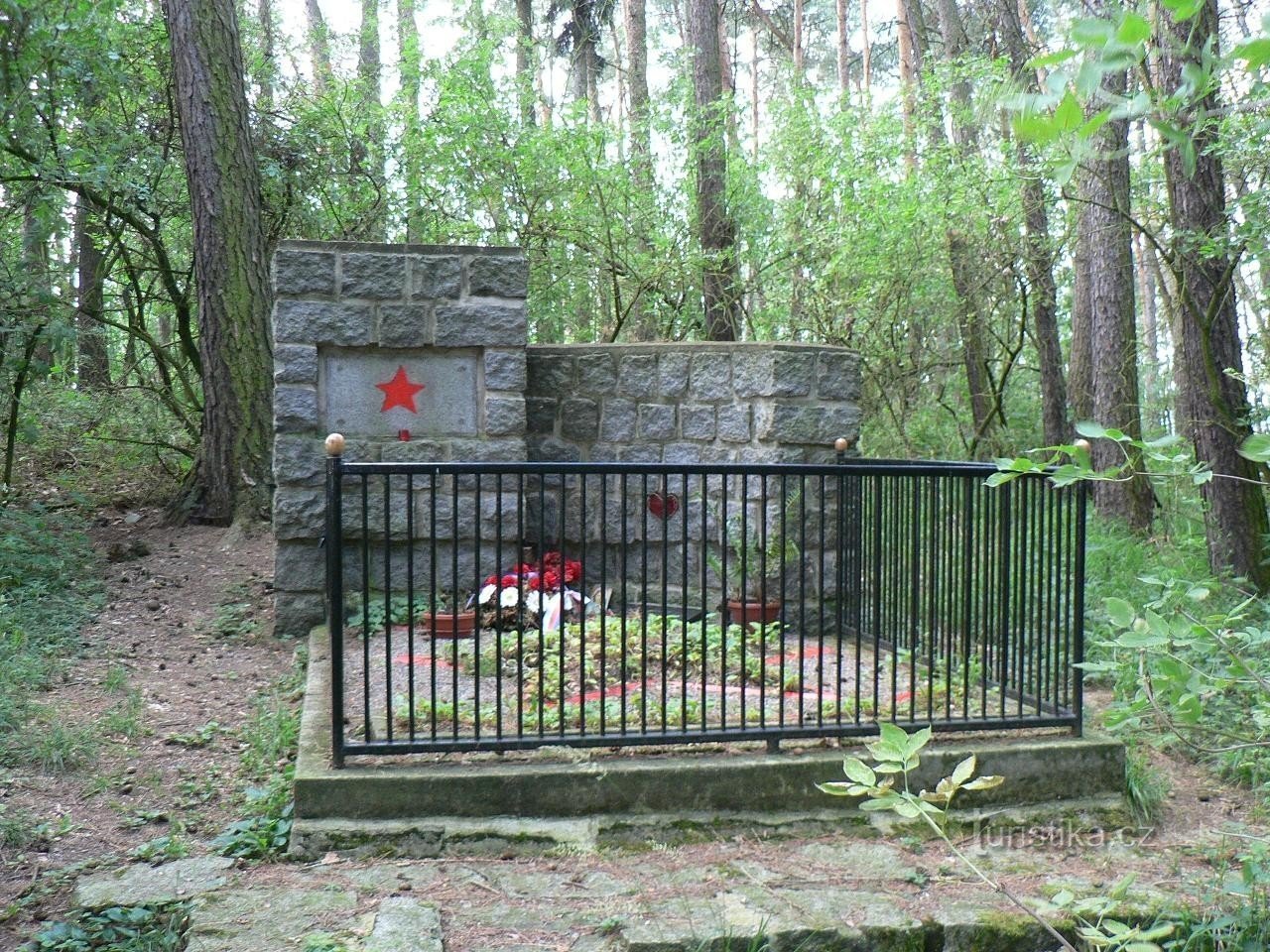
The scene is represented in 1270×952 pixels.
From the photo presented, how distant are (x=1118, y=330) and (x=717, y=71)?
515 centimetres

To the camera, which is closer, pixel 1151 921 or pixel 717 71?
pixel 1151 921

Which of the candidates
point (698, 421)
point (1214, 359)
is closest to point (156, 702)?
point (698, 421)

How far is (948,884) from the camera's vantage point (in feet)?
11.1

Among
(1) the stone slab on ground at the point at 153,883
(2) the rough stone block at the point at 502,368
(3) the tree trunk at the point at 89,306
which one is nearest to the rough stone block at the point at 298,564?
(2) the rough stone block at the point at 502,368

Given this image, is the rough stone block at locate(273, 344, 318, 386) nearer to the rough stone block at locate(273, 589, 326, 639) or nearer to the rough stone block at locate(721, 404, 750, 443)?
the rough stone block at locate(273, 589, 326, 639)

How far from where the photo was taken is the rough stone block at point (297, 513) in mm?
6109

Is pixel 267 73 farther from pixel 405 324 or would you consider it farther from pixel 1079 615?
pixel 1079 615

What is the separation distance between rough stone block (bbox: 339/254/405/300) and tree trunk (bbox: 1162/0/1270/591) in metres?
4.61

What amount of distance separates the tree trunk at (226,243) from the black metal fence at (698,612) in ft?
8.72

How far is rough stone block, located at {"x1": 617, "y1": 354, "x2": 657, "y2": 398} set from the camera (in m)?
6.35

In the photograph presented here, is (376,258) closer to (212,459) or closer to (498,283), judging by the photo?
(498,283)

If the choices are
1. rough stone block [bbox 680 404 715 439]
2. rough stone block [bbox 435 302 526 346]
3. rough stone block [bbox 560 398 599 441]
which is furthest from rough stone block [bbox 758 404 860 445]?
rough stone block [bbox 435 302 526 346]

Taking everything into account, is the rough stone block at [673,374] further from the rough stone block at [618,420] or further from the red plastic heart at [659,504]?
the red plastic heart at [659,504]

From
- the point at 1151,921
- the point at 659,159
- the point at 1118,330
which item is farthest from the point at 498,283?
the point at 1118,330
